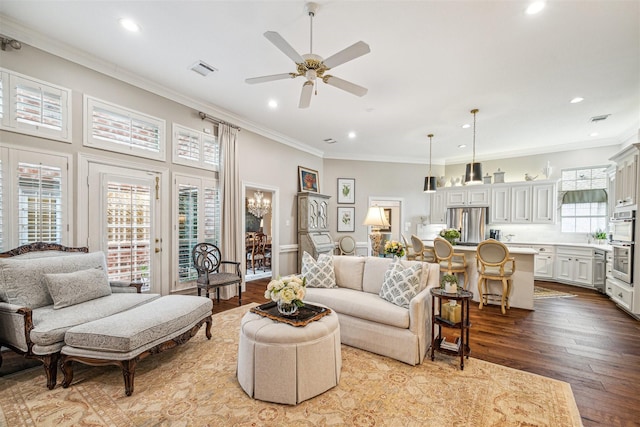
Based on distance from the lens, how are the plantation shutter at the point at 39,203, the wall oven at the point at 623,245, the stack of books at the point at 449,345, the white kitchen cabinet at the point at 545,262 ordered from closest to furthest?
the stack of books at the point at 449,345 < the plantation shutter at the point at 39,203 < the wall oven at the point at 623,245 < the white kitchen cabinet at the point at 545,262

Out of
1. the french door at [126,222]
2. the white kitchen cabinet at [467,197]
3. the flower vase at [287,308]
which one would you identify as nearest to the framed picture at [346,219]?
the white kitchen cabinet at [467,197]

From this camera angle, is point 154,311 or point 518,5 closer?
point 518,5

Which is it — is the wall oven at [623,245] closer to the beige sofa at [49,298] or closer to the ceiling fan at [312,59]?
the ceiling fan at [312,59]

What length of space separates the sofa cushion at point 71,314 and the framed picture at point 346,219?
511cm

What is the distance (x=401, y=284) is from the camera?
2.83 meters

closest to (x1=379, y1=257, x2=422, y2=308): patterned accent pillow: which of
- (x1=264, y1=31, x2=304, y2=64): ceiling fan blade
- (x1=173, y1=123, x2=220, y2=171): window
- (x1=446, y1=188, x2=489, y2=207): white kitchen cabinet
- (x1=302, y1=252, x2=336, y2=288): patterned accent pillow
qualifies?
(x1=302, y1=252, x2=336, y2=288): patterned accent pillow

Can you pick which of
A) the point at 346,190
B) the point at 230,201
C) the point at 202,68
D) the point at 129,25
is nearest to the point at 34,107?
the point at 129,25

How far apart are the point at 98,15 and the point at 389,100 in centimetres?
352

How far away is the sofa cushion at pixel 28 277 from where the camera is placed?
2.36 m

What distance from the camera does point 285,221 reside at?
6.14 m

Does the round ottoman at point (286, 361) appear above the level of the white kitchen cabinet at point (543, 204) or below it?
below

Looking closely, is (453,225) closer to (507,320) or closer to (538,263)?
(538,263)

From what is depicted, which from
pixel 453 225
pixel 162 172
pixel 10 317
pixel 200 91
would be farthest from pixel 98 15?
pixel 453 225

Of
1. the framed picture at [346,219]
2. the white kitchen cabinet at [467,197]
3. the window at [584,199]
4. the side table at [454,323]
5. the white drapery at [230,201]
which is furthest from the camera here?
the framed picture at [346,219]
